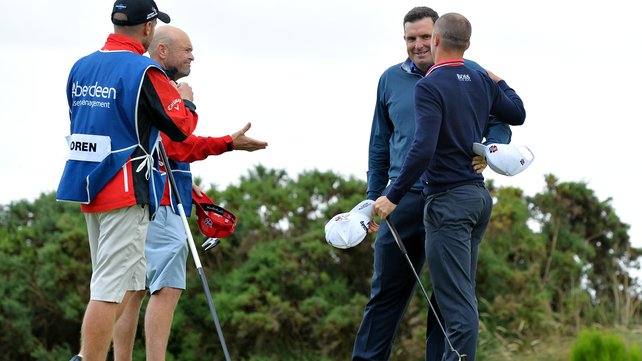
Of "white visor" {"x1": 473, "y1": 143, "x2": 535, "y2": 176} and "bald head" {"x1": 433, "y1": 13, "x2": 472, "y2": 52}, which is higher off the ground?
"bald head" {"x1": 433, "y1": 13, "x2": 472, "y2": 52}

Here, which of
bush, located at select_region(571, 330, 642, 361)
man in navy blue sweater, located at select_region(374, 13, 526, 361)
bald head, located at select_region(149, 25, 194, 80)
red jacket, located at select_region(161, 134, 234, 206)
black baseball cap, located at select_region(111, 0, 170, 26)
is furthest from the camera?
bush, located at select_region(571, 330, 642, 361)

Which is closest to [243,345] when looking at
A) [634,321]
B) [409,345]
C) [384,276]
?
[409,345]

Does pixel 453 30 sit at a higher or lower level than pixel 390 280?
higher

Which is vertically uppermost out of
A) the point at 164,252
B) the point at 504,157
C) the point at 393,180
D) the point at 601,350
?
the point at 504,157

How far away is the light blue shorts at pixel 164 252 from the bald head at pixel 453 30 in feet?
5.90

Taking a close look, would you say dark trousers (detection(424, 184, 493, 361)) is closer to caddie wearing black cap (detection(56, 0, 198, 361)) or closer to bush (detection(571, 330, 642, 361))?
caddie wearing black cap (detection(56, 0, 198, 361))

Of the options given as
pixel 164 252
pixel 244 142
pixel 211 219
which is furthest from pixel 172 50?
pixel 164 252

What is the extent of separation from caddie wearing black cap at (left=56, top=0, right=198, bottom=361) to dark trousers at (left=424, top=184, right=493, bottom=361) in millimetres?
1414

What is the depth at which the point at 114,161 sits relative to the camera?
5965mm

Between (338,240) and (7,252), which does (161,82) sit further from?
(7,252)

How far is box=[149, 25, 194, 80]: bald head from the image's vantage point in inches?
274

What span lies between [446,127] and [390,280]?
1.17 m

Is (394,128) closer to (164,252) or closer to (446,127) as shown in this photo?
(446,127)

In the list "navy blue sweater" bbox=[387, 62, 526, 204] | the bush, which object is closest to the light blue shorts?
"navy blue sweater" bbox=[387, 62, 526, 204]
